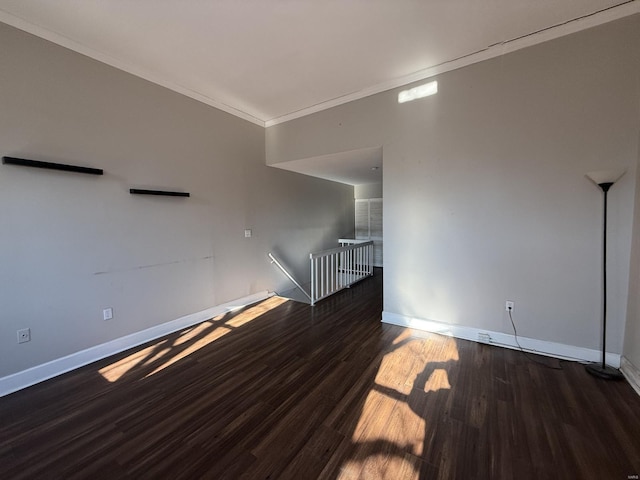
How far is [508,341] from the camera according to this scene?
2561mm

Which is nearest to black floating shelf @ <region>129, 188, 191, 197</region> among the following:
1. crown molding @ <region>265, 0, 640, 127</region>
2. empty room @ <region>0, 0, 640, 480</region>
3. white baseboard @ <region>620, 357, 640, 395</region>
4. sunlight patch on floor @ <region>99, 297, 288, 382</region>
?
empty room @ <region>0, 0, 640, 480</region>

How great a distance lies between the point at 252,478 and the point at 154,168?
304 centimetres

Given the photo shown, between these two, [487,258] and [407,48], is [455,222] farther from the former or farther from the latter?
[407,48]

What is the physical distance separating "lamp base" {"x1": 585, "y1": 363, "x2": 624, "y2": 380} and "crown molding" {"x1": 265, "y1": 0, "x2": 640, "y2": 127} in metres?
2.87

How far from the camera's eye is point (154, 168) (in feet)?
9.55

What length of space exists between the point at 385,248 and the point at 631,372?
88.4 inches

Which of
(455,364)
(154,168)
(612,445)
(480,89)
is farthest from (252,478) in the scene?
(480,89)

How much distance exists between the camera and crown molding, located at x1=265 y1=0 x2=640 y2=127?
203cm

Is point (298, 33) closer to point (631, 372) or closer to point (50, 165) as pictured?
point (50, 165)

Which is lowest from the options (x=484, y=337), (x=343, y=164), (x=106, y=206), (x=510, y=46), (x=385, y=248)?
(x=484, y=337)

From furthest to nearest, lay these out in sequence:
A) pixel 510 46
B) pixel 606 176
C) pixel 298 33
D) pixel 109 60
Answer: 1. pixel 109 60
2. pixel 510 46
3. pixel 298 33
4. pixel 606 176

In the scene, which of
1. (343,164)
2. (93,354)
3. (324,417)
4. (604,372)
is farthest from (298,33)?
(604,372)

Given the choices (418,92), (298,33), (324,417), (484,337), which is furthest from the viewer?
(418,92)

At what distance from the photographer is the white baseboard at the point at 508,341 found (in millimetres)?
2256
